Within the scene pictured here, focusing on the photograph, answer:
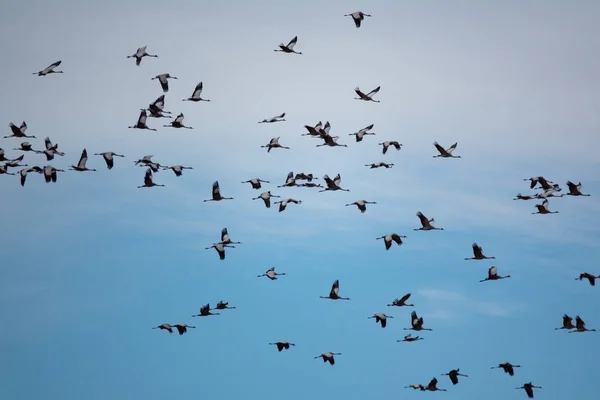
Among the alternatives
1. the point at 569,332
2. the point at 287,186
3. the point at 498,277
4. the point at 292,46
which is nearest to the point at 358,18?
the point at 292,46

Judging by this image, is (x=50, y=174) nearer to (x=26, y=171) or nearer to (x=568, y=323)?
(x=26, y=171)

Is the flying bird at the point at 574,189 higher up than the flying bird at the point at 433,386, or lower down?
higher up

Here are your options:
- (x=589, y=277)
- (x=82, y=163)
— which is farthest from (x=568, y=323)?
(x=82, y=163)

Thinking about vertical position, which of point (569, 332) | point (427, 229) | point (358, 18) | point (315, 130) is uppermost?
point (358, 18)

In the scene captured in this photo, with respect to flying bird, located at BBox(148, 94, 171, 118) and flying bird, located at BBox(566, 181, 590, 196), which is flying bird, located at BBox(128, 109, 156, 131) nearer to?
flying bird, located at BBox(148, 94, 171, 118)

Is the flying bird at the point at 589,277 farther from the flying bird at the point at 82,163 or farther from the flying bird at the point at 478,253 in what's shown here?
the flying bird at the point at 82,163

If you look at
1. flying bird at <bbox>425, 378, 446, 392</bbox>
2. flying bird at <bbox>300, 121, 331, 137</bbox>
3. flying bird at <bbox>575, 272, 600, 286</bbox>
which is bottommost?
flying bird at <bbox>425, 378, 446, 392</bbox>

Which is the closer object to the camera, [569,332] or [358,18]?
[358,18]

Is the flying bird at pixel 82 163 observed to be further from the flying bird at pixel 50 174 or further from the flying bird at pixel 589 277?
the flying bird at pixel 589 277

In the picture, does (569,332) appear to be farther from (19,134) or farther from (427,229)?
(19,134)

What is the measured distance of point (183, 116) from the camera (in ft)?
299

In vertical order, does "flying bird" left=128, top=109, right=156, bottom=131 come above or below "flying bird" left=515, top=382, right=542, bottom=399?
above

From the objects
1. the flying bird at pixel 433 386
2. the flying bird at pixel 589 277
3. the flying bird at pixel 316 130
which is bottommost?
the flying bird at pixel 433 386

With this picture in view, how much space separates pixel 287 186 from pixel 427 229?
8991 mm
